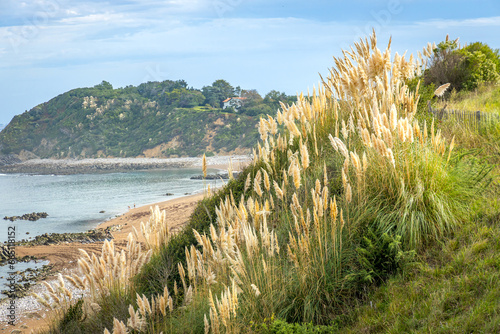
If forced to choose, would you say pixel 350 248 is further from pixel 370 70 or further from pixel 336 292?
pixel 370 70

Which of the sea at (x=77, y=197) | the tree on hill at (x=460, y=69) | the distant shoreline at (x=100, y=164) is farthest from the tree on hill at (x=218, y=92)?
the tree on hill at (x=460, y=69)

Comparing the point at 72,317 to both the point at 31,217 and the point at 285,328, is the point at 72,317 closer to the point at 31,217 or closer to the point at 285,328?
the point at 285,328

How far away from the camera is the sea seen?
76.4ft

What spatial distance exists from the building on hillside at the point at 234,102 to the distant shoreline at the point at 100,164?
49.9 feet

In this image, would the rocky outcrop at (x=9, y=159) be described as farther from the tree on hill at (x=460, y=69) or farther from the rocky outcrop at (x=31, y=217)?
the tree on hill at (x=460, y=69)

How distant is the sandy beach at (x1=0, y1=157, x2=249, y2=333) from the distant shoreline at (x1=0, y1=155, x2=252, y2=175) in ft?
85.7

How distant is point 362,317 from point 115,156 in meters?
69.5

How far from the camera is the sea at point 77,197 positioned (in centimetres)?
2328

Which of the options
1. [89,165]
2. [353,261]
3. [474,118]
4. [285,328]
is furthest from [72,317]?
[89,165]

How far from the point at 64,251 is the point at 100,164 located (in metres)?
46.5

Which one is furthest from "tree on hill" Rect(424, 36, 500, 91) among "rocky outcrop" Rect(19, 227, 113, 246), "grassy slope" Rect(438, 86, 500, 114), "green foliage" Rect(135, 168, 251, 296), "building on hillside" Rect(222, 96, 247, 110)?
"building on hillside" Rect(222, 96, 247, 110)

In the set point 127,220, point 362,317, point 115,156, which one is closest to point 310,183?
point 362,317

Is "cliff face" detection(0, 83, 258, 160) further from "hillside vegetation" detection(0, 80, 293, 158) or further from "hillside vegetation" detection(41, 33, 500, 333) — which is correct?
"hillside vegetation" detection(41, 33, 500, 333)

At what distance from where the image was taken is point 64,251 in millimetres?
17219
